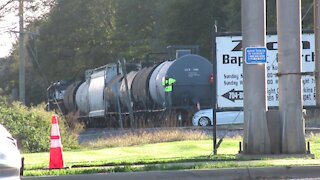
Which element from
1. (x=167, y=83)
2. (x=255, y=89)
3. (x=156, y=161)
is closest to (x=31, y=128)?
(x=156, y=161)

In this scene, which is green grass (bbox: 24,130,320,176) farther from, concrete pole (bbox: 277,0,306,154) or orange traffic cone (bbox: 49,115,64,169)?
concrete pole (bbox: 277,0,306,154)

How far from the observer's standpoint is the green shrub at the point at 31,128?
62.0 feet

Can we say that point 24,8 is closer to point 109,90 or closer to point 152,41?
point 109,90

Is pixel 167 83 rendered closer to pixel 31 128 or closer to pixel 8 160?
pixel 31 128

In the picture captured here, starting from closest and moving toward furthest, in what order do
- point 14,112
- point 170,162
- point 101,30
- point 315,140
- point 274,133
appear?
1. point 170,162
2. point 274,133
3. point 315,140
4. point 14,112
5. point 101,30

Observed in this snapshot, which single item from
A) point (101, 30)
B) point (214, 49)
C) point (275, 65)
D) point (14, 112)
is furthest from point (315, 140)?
point (101, 30)

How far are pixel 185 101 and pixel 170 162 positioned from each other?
17243 mm

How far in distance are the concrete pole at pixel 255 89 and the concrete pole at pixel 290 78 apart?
0.39 metres

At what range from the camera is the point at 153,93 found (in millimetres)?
30516

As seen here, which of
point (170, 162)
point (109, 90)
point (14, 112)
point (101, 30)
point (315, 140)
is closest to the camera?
point (170, 162)

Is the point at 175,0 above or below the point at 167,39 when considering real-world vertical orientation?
above

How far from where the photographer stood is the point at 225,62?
Result: 1441 centimetres

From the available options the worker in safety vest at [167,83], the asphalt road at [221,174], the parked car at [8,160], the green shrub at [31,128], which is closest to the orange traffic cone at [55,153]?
the asphalt road at [221,174]

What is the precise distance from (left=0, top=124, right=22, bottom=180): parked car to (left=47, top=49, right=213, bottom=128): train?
62.0ft
